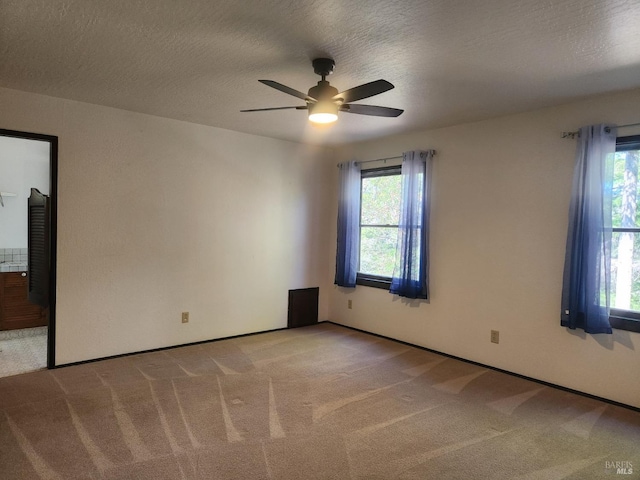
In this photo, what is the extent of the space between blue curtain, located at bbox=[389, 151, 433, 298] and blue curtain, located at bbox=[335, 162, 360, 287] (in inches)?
32.2

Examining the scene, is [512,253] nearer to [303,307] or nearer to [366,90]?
[366,90]

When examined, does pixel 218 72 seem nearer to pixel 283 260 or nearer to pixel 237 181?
pixel 237 181

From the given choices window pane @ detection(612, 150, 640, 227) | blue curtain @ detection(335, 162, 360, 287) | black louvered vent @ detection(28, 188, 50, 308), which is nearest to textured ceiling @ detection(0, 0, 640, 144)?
window pane @ detection(612, 150, 640, 227)

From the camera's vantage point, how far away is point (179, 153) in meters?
4.40

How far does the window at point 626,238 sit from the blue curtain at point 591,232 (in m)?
0.11

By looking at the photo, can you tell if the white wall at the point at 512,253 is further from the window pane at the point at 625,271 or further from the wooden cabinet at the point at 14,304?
the wooden cabinet at the point at 14,304

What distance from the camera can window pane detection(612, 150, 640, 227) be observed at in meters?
3.18

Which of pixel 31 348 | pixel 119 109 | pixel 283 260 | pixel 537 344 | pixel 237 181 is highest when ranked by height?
pixel 119 109

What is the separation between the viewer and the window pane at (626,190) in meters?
3.18

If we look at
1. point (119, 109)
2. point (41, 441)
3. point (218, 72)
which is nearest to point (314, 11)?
point (218, 72)

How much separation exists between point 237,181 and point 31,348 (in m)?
2.84

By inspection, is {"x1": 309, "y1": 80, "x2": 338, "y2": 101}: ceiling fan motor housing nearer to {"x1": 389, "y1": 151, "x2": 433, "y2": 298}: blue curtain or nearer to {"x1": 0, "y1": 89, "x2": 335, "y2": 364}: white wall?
{"x1": 389, "y1": 151, "x2": 433, "y2": 298}: blue curtain

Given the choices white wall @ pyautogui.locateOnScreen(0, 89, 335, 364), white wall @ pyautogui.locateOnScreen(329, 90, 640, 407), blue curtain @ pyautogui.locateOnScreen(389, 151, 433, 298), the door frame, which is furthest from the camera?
blue curtain @ pyautogui.locateOnScreen(389, 151, 433, 298)

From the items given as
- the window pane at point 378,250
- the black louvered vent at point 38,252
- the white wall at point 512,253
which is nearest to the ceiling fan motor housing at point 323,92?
the white wall at point 512,253
